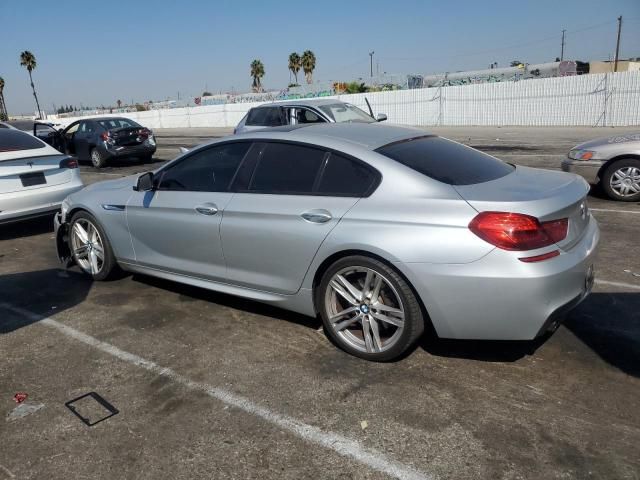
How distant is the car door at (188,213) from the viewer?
169 inches

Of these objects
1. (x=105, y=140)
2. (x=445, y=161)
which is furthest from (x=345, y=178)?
(x=105, y=140)

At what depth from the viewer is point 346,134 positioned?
4074mm

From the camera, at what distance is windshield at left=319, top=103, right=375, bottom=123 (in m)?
11.8

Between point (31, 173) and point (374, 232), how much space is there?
229 inches

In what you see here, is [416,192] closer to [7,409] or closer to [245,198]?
[245,198]

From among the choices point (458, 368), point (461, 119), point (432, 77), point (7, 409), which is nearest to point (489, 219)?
point (458, 368)

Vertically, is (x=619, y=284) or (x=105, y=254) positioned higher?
(x=105, y=254)

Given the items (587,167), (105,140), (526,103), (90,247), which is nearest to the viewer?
(90,247)

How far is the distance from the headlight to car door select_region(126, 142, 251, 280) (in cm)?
592

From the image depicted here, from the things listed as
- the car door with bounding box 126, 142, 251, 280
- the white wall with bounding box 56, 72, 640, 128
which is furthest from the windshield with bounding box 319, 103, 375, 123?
the white wall with bounding box 56, 72, 640, 128

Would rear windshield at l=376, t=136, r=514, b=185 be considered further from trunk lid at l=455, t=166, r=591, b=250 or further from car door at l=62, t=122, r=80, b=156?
car door at l=62, t=122, r=80, b=156

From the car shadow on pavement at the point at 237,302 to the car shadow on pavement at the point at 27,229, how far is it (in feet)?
11.0

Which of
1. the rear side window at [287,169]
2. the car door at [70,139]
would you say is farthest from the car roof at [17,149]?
the car door at [70,139]

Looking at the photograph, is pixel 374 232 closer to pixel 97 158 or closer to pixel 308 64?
pixel 97 158
